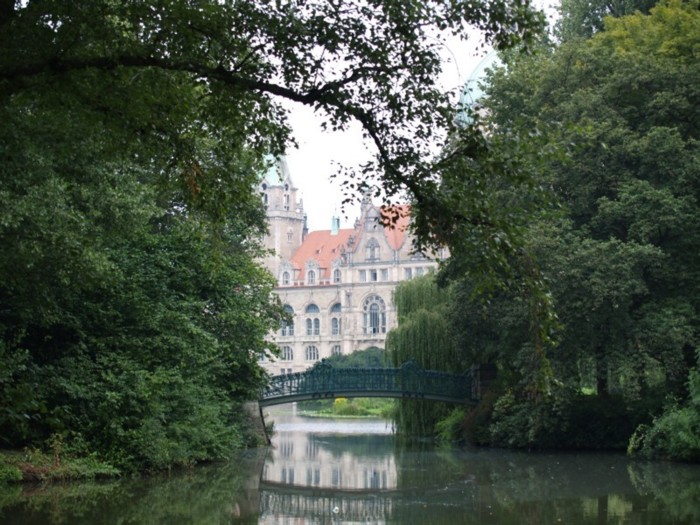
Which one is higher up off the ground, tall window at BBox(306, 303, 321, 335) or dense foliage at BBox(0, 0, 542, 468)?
tall window at BBox(306, 303, 321, 335)

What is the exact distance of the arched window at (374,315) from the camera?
96688 millimetres

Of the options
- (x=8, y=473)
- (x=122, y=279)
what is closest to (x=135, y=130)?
(x=8, y=473)

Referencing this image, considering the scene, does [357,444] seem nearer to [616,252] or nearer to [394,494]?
[616,252]

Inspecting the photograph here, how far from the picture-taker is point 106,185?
16.8 m

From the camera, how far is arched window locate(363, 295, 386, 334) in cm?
9669

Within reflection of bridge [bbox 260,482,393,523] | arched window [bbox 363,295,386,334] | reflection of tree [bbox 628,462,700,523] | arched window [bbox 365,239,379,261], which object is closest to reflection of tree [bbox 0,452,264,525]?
reflection of bridge [bbox 260,482,393,523]

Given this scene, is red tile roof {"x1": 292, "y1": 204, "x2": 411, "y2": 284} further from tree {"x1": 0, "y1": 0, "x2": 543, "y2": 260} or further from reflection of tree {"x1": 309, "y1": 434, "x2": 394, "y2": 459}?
tree {"x1": 0, "y1": 0, "x2": 543, "y2": 260}

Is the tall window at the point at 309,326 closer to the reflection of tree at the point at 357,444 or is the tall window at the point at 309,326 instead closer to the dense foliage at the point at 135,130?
the reflection of tree at the point at 357,444

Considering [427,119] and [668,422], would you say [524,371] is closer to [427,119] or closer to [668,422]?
[668,422]

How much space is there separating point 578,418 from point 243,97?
820 inches

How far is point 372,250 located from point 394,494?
3061 inches

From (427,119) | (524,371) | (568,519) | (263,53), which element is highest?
(263,53)

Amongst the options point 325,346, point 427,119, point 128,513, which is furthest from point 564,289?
point 325,346

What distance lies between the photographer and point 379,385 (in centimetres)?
3328
